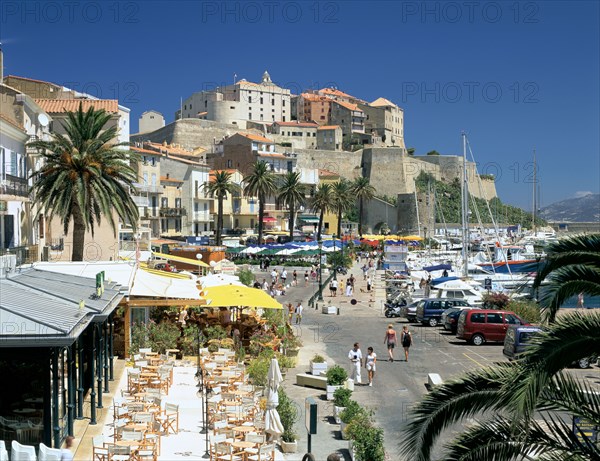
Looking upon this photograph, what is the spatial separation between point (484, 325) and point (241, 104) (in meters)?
134

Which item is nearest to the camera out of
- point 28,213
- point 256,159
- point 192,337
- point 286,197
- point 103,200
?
point 192,337

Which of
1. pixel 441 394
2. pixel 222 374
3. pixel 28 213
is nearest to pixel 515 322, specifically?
pixel 222 374

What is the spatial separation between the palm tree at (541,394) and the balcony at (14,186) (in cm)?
2205

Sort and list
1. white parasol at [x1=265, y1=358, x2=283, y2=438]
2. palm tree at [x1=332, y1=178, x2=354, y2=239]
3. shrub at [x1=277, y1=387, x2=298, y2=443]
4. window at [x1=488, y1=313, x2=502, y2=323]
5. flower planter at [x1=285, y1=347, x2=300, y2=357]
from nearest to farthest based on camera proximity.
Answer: white parasol at [x1=265, y1=358, x2=283, y2=438], shrub at [x1=277, y1=387, x2=298, y2=443], flower planter at [x1=285, y1=347, x2=300, y2=357], window at [x1=488, y1=313, x2=502, y2=323], palm tree at [x1=332, y1=178, x2=354, y2=239]

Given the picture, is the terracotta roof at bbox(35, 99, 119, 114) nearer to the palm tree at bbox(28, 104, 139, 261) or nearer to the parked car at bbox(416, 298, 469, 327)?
the palm tree at bbox(28, 104, 139, 261)

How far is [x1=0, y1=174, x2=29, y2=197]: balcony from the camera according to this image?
2694 cm

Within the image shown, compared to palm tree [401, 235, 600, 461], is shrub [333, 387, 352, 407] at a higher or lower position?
lower

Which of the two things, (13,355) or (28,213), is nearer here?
(13,355)

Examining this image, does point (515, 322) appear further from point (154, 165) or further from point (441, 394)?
point (154, 165)

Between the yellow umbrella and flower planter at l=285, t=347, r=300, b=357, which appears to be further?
flower planter at l=285, t=347, r=300, b=357

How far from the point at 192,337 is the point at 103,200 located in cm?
677

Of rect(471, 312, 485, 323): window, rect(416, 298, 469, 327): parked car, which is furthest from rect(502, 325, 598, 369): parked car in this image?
rect(416, 298, 469, 327): parked car

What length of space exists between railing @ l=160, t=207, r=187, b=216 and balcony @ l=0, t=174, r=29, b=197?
170 feet

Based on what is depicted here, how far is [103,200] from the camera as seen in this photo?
92.4ft
